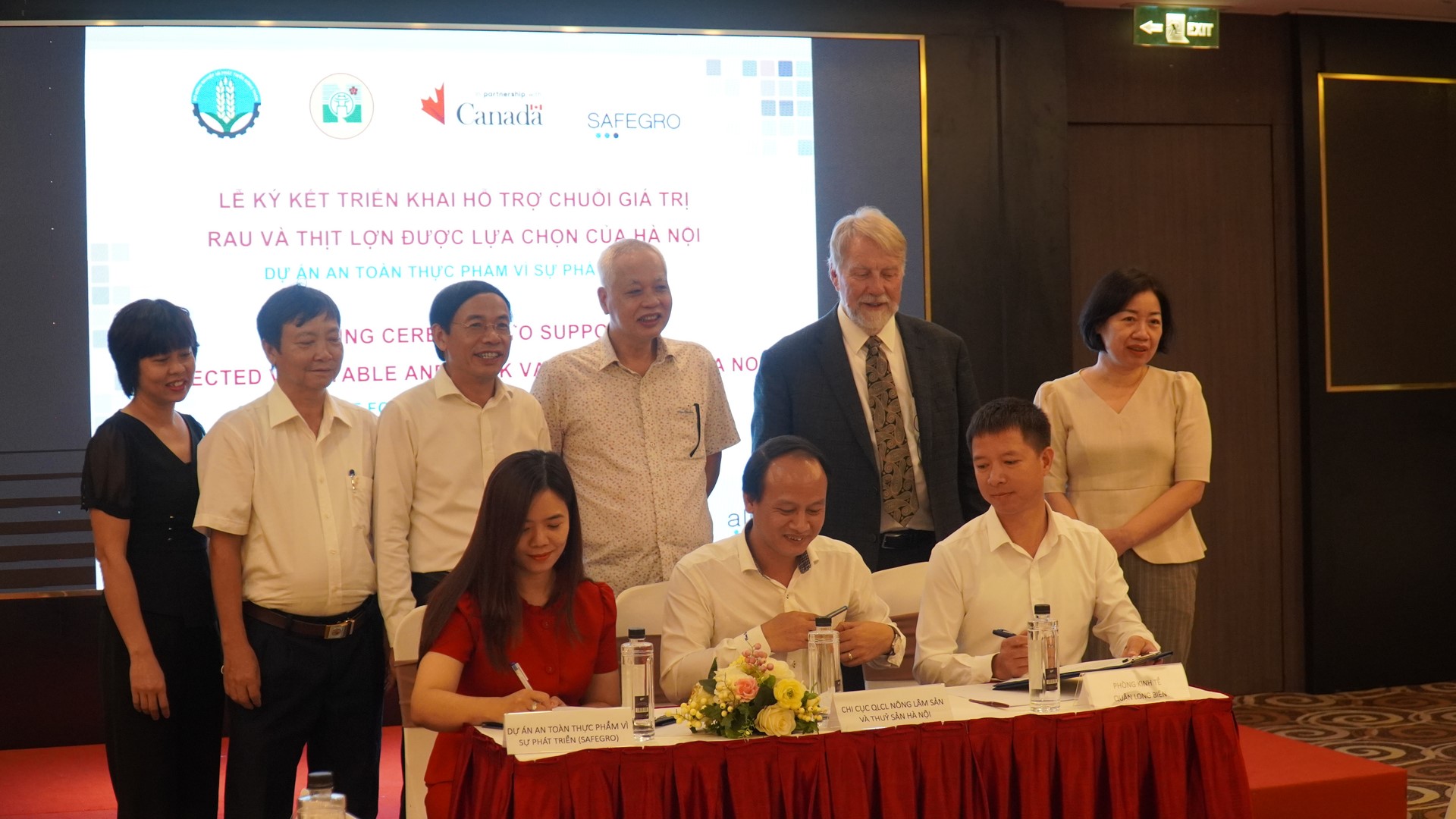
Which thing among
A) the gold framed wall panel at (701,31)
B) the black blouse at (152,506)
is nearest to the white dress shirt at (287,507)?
the black blouse at (152,506)

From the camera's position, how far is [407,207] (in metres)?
4.80

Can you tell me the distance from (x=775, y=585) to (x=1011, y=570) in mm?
525

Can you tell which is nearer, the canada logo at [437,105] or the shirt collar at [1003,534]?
the shirt collar at [1003,534]

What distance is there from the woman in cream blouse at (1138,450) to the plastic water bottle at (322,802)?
7.56 ft

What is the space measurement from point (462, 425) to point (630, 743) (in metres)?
1.27

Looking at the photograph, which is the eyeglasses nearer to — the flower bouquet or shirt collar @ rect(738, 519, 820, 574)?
shirt collar @ rect(738, 519, 820, 574)

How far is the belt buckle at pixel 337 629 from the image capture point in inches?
121

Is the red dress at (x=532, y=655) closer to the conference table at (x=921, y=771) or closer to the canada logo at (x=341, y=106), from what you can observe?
the conference table at (x=921, y=771)

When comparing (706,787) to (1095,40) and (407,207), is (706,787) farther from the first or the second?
(1095,40)

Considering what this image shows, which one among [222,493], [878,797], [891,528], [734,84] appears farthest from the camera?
[734,84]

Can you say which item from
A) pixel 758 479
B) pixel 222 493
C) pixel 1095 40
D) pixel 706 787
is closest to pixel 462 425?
pixel 222 493

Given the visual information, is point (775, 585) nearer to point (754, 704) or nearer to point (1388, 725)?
point (754, 704)

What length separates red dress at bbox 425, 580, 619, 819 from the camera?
241 cm

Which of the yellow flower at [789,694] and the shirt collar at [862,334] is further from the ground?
the shirt collar at [862,334]
